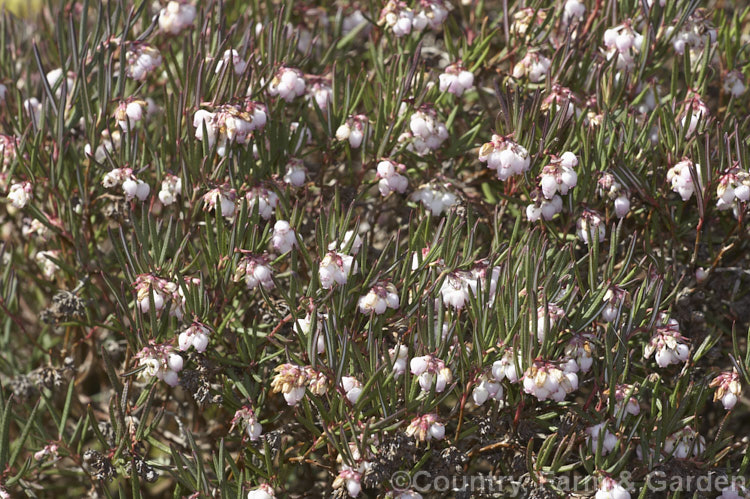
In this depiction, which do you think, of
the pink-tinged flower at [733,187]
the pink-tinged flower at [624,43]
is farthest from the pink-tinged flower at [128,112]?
the pink-tinged flower at [733,187]

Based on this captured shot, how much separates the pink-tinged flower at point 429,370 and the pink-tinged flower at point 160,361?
654 mm

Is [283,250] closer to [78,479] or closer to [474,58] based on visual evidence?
[474,58]

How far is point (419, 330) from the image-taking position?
6.42 feet

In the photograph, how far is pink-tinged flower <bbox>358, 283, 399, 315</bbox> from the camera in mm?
2061

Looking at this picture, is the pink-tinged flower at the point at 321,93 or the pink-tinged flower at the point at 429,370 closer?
the pink-tinged flower at the point at 429,370

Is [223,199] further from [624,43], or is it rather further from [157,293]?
[624,43]

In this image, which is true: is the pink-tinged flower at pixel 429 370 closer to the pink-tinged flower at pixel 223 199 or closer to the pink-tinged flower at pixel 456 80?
the pink-tinged flower at pixel 223 199

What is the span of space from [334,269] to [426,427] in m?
0.49

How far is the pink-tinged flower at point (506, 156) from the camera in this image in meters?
2.15

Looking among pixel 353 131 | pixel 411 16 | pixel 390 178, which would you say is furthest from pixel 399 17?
pixel 390 178

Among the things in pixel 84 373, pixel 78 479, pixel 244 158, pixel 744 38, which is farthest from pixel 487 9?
pixel 78 479

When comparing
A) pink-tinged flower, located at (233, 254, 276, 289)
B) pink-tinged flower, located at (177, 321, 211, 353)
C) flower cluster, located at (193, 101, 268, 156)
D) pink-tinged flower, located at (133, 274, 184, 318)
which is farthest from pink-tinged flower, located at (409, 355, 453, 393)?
flower cluster, located at (193, 101, 268, 156)

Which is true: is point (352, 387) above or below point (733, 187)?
below

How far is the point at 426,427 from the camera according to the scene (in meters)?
1.98
